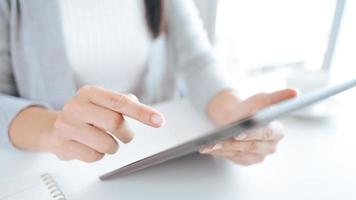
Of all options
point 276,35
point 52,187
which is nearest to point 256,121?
point 52,187

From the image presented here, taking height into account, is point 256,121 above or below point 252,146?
above

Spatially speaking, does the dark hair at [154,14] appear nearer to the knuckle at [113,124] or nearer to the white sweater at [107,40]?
the white sweater at [107,40]

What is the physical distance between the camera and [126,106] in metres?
0.34

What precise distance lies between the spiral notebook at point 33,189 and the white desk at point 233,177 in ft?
0.06

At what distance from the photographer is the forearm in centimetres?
45

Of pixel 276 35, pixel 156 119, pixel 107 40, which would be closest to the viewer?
pixel 156 119

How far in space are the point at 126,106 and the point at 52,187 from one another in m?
0.15

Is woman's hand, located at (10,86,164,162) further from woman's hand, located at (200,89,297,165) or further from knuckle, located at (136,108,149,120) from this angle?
woman's hand, located at (200,89,297,165)

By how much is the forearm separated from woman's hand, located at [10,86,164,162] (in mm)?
21

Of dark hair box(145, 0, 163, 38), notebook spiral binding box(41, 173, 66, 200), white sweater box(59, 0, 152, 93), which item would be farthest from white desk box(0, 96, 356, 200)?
dark hair box(145, 0, 163, 38)

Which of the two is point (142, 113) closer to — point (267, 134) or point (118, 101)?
point (118, 101)

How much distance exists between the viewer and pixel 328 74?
0.66m

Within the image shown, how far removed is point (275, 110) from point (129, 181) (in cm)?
24

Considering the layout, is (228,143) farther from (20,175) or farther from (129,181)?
(20,175)
